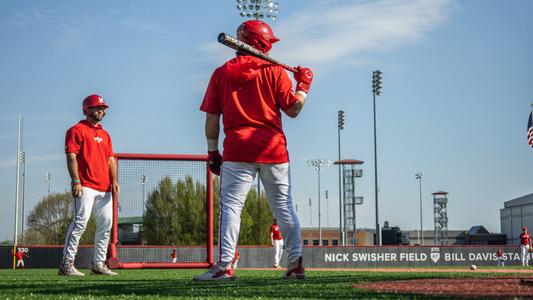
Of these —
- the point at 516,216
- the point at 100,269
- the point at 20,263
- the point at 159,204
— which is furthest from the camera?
the point at 516,216

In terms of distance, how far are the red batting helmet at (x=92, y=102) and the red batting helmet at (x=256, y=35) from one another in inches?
134

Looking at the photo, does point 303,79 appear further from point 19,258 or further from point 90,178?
point 19,258

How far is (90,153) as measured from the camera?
9453mm

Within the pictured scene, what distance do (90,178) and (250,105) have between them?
3618 mm

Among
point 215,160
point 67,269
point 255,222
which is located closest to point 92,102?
point 67,269

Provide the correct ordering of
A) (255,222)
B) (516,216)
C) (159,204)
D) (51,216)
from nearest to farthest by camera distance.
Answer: (159,204) < (255,222) < (51,216) < (516,216)

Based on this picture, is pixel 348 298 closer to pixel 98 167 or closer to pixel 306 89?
pixel 306 89

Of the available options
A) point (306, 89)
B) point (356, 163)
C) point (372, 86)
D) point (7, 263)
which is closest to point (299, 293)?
point (306, 89)

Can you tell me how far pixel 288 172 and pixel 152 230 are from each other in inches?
314

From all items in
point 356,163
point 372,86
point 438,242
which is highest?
point 372,86

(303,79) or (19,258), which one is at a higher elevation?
(303,79)

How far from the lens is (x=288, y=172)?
22.0 ft

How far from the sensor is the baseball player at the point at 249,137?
6426mm

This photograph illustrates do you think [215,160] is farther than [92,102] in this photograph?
No
